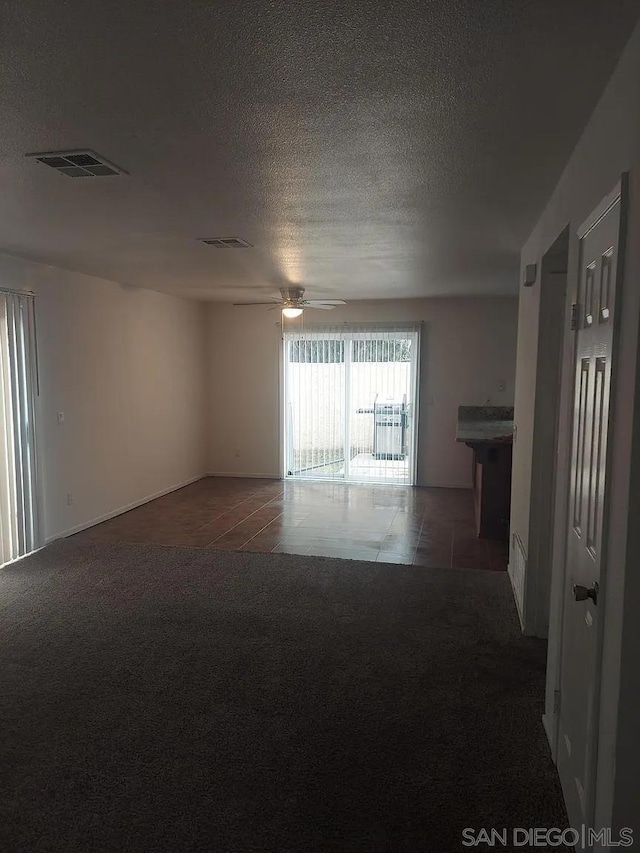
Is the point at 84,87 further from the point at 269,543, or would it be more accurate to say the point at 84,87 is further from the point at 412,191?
the point at 269,543

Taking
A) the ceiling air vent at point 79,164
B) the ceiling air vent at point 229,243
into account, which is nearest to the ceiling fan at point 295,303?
the ceiling air vent at point 229,243

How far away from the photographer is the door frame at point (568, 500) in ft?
5.24

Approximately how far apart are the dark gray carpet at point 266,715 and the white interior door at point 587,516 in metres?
0.36

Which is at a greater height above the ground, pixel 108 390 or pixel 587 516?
pixel 108 390

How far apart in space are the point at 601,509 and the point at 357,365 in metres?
6.54

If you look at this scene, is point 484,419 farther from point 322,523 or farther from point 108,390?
point 108,390

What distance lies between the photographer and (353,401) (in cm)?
820

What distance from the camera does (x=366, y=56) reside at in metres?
1.69

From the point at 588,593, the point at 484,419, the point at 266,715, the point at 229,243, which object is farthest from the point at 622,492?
the point at 484,419

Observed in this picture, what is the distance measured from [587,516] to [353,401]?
6321 millimetres

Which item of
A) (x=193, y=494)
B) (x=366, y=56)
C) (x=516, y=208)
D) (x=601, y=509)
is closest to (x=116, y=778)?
(x=601, y=509)

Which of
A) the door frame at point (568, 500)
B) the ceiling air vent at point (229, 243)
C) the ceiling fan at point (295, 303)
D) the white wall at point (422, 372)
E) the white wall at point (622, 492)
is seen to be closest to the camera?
the white wall at point (622, 492)
